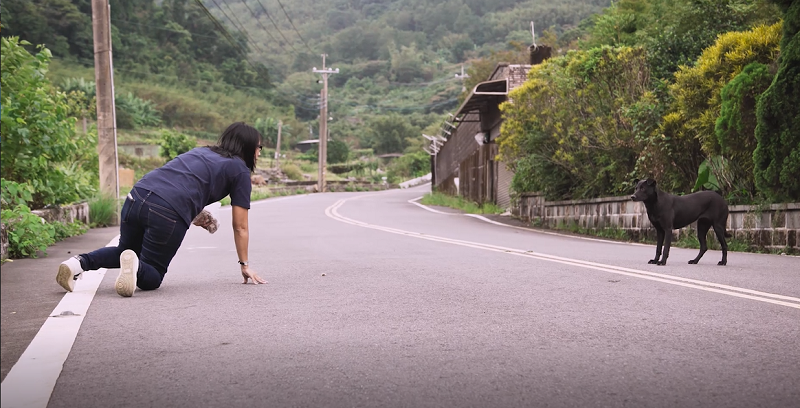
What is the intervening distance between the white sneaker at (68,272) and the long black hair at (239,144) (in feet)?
5.00

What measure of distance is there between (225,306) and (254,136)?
1.79m

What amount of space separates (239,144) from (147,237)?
1.15 meters

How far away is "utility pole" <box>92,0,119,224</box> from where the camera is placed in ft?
67.6

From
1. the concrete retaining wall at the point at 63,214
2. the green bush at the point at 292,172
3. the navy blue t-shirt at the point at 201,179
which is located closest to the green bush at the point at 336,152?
the green bush at the point at 292,172

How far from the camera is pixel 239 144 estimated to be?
296 inches

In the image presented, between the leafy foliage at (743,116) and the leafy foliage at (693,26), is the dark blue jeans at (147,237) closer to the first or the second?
the leafy foliage at (743,116)

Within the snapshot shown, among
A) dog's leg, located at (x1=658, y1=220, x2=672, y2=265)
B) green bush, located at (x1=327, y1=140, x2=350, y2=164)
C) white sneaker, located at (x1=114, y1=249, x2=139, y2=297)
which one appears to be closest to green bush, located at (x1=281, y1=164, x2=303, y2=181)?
green bush, located at (x1=327, y1=140, x2=350, y2=164)

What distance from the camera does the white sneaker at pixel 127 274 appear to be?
22.5ft

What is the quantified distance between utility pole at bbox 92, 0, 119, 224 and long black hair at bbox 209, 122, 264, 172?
1396 centimetres

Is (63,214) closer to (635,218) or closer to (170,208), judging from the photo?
(170,208)

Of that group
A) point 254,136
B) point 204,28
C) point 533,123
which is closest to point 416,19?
point 204,28

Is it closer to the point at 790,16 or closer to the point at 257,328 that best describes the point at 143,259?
the point at 257,328

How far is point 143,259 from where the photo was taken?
724 centimetres

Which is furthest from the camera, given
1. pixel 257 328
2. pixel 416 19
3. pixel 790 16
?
pixel 416 19
